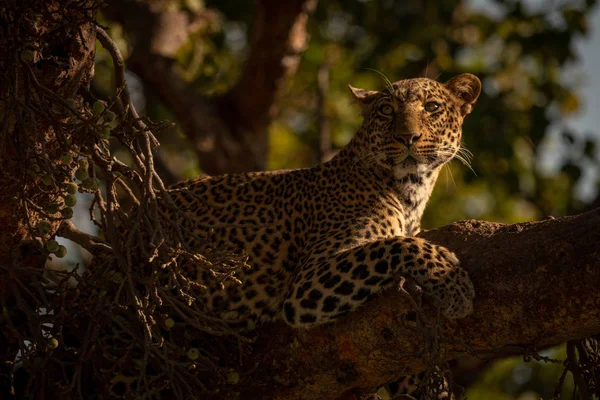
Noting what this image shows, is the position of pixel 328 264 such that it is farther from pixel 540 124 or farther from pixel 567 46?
pixel 567 46

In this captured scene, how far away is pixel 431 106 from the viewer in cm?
841

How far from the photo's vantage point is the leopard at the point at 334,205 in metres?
7.27

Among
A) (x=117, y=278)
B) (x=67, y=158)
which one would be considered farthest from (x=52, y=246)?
(x=67, y=158)

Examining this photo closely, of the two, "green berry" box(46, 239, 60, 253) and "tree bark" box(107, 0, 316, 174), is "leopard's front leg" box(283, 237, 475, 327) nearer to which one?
"green berry" box(46, 239, 60, 253)

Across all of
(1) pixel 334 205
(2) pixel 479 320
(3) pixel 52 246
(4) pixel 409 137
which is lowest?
(2) pixel 479 320

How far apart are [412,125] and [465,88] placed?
3.86 ft

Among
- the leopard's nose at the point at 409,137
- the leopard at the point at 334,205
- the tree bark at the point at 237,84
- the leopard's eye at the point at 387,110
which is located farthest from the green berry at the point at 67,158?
the tree bark at the point at 237,84

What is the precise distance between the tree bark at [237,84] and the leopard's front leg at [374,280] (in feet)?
18.9

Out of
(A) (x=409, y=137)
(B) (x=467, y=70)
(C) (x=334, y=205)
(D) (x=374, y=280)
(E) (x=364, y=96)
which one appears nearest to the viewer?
(D) (x=374, y=280)

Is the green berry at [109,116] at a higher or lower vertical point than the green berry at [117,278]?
higher

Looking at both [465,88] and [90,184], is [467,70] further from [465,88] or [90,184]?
[90,184]

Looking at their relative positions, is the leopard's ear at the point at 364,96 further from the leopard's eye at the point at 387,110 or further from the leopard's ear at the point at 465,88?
the leopard's ear at the point at 465,88

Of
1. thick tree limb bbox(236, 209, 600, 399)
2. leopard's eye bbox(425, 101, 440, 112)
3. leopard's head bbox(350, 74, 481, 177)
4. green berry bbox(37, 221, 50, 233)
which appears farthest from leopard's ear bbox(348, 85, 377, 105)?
green berry bbox(37, 221, 50, 233)

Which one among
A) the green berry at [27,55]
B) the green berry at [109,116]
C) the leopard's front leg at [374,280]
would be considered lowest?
the leopard's front leg at [374,280]
